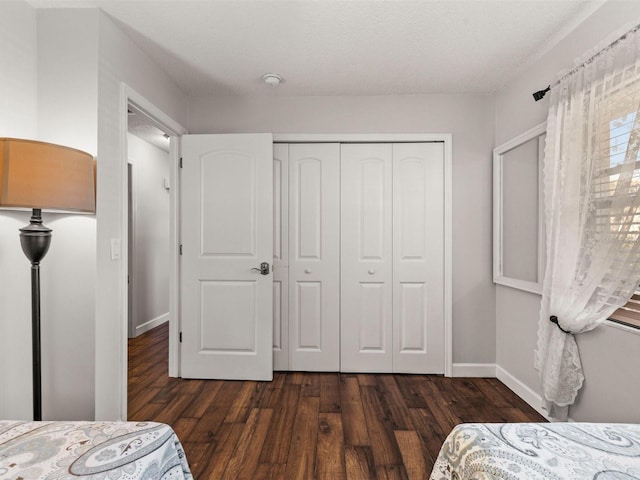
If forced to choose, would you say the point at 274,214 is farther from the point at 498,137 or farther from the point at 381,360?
the point at 498,137

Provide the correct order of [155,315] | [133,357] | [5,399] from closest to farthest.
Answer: [5,399], [133,357], [155,315]

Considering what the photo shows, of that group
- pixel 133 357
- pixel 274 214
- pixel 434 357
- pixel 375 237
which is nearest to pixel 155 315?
pixel 133 357

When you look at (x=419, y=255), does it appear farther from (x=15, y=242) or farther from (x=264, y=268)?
(x=15, y=242)

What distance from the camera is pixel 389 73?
8.32ft

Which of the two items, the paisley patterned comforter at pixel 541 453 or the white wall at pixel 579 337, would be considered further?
the white wall at pixel 579 337

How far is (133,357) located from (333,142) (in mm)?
2958

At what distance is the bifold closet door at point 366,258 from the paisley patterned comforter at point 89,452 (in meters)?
2.03

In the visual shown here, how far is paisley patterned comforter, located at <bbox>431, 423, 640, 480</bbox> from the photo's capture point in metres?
0.84

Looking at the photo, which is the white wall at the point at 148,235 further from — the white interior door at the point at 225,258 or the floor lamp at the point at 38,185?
the floor lamp at the point at 38,185

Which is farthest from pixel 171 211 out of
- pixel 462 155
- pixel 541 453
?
pixel 541 453

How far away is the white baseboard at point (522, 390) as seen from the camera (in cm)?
230

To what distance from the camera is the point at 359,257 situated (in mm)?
2969

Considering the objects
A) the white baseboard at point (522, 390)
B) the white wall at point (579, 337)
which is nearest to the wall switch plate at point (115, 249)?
the white wall at point (579, 337)

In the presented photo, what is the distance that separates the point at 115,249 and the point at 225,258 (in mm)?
959
